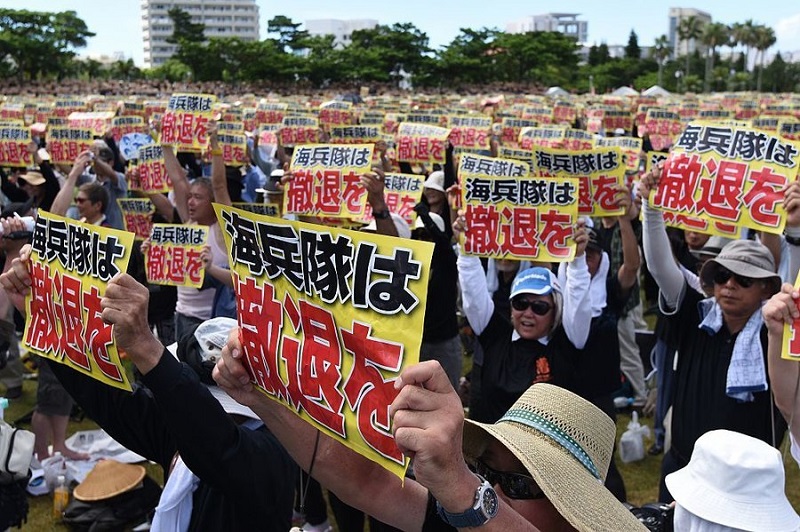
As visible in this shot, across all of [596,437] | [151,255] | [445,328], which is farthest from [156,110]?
[596,437]

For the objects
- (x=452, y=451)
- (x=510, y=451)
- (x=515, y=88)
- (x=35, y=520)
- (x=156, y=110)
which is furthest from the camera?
(x=515, y=88)

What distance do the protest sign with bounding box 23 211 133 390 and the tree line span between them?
195 feet

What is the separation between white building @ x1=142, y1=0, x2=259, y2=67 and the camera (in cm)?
16075

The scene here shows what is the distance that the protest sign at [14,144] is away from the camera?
29.9 feet

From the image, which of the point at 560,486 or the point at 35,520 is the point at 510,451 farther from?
the point at 35,520

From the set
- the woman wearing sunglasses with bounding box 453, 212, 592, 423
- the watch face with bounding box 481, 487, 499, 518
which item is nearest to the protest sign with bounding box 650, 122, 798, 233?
the woman wearing sunglasses with bounding box 453, 212, 592, 423

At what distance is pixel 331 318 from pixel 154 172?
20.7 ft

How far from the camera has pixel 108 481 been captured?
4.81 metres

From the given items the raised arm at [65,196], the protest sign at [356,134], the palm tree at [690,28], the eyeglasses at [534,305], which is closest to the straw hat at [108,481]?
the raised arm at [65,196]

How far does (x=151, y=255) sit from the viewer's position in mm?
5336

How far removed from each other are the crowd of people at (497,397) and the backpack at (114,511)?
0.86m

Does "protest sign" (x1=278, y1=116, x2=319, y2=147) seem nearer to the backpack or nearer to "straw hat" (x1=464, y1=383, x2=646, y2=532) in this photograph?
the backpack

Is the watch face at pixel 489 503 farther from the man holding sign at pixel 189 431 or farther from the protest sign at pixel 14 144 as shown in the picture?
the protest sign at pixel 14 144

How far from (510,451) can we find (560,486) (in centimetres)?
18
